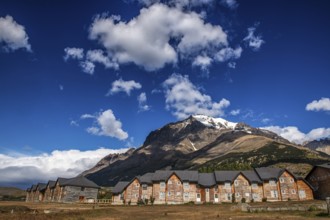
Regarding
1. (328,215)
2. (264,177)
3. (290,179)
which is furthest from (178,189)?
(328,215)

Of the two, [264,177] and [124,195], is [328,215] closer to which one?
[264,177]

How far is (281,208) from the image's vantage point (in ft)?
140

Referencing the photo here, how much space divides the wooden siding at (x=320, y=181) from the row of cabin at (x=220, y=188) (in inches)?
82.7

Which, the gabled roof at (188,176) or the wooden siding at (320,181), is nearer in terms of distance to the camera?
the wooden siding at (320,181)

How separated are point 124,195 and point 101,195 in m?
21.6

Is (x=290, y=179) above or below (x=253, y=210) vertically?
above

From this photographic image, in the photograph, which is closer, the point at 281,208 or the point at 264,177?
the point at 281,208

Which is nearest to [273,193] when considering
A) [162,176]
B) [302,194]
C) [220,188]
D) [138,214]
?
[302,194]

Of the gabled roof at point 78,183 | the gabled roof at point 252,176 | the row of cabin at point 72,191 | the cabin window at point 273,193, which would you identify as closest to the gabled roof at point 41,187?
the row of cabin at point 72,191

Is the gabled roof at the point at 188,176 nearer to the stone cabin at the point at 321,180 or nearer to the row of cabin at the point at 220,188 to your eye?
the row of cabin at the point at 220,188

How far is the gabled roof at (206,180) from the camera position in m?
80.8

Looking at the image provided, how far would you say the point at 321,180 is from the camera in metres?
75.4

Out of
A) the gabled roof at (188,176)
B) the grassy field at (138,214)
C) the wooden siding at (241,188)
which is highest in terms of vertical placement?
the gabled roof at (188,176)

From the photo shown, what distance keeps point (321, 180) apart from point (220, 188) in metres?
27.8
